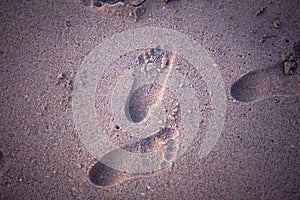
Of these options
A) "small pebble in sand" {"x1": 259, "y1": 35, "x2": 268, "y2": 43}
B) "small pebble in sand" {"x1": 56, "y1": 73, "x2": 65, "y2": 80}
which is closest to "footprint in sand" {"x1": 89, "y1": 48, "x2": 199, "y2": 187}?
"small pebble in sand" {"x1": 56, "y1": 73, "x2": 65, "y2": 80}

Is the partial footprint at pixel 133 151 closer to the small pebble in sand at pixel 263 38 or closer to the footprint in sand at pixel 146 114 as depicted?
the footprint in sand at pixel 146 114

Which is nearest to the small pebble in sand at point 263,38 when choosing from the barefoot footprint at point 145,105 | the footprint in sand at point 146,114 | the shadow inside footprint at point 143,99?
the barefoot footprint at point 145,105

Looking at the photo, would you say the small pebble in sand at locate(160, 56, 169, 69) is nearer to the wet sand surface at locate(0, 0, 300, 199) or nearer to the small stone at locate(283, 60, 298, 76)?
the wet sand surface at locate(0, 0, 300, 199)

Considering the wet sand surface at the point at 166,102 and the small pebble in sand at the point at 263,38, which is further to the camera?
the small pebble in sand at the point at 263,38

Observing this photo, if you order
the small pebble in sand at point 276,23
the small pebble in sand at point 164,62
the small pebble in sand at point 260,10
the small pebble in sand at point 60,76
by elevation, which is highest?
the small pebble in sand at point 260,10

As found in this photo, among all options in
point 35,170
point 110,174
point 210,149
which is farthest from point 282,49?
point 35,170

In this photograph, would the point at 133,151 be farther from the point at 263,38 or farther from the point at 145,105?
the point at 263,38
